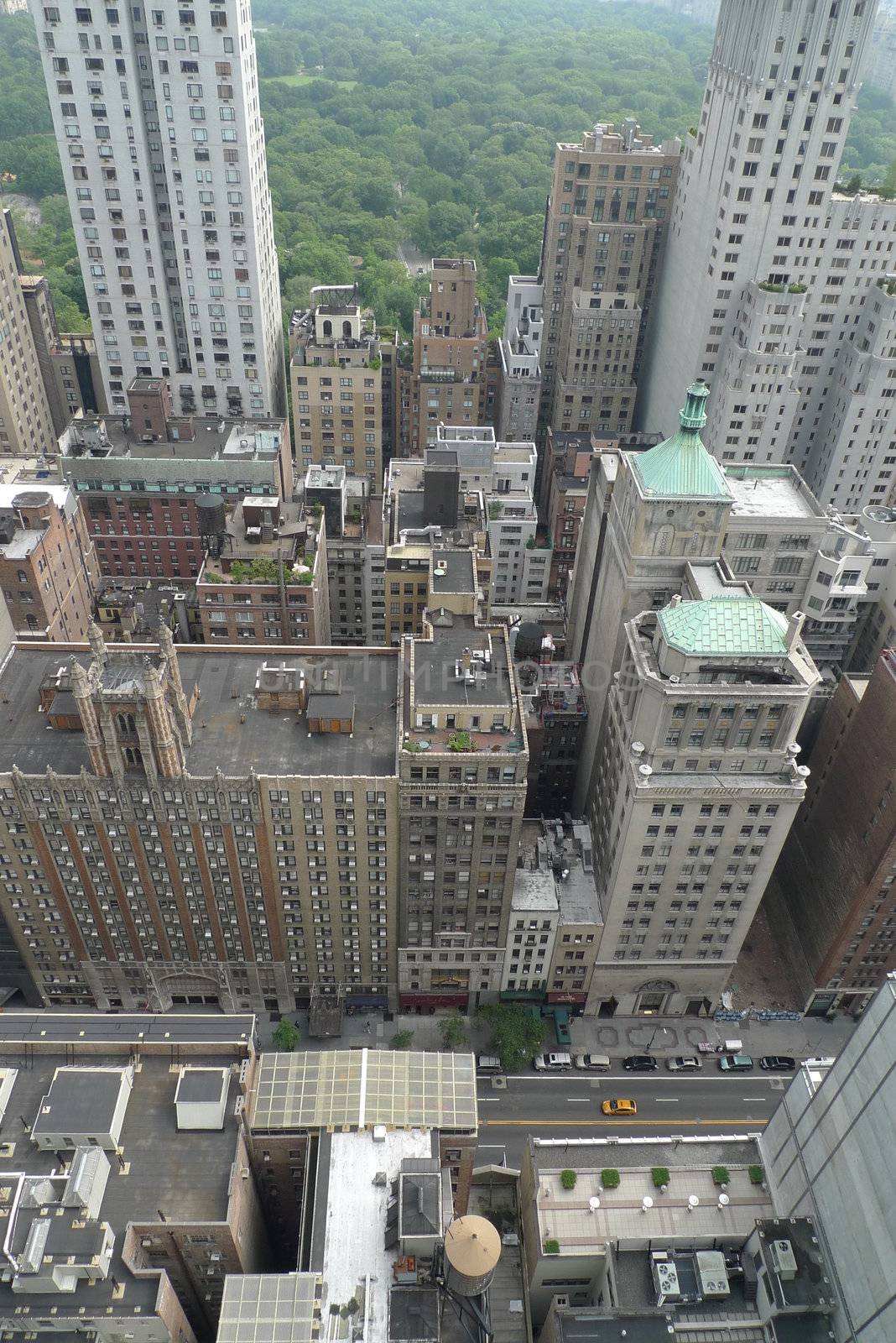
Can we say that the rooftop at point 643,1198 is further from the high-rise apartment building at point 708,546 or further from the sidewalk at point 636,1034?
the high-rise apartment building at point 708,546

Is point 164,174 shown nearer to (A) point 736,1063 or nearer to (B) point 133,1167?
(B) point 133,1167

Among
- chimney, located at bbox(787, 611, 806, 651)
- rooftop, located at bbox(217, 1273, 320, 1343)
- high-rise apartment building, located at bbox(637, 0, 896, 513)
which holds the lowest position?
rooftop, located at bbox(217, 1273, 320, 1343)

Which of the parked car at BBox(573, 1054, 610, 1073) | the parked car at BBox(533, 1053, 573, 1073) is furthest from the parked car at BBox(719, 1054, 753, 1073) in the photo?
the parked car at BBox(533, 1053, 573, 1073)

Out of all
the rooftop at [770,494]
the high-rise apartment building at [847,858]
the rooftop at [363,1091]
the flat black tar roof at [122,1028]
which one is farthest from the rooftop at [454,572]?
the flat black tar roof at [122,1028]

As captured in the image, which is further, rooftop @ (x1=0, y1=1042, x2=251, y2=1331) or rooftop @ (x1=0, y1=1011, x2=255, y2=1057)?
rooftop @ (x1=0, y1=1011, x2=255, y2=1057)

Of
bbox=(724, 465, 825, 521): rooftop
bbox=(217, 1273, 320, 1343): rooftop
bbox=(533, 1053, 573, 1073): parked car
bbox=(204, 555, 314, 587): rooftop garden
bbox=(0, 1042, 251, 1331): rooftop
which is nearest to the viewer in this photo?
bbox=(217, 1273, 320, 1343): rooftop

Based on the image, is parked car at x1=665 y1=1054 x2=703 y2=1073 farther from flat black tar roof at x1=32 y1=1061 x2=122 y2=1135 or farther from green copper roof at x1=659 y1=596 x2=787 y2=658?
flat black tar roof at x1=32 y1=1061 x2=122 y2=1135
